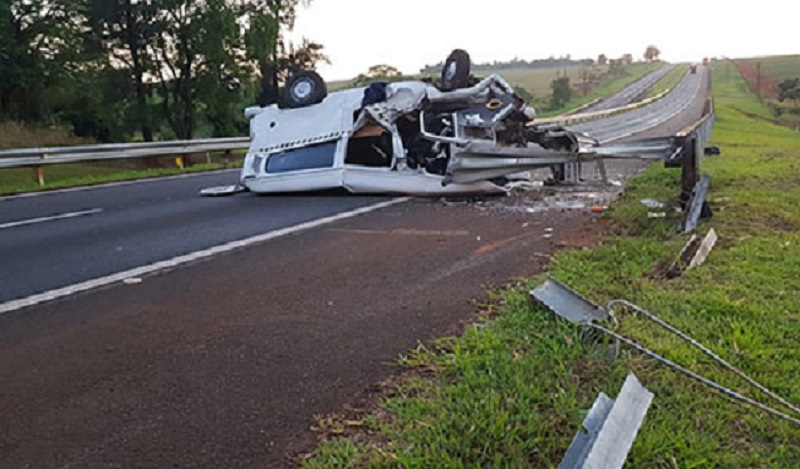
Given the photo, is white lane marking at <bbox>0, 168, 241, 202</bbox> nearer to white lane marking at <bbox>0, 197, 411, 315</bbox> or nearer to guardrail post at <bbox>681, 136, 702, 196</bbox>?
white lane marking at <bbox>0, 197, 411, 315</bbox>

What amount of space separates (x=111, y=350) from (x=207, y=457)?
1.31 m

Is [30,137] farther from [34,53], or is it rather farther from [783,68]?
[783,68]

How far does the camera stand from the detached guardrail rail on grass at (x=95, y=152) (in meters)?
11.8

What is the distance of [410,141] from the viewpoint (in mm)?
8555

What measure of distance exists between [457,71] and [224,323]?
20.5ft

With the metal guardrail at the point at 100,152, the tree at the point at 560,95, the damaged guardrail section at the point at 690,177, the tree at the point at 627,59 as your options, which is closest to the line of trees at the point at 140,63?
the metal guardrail at the point at 100,152

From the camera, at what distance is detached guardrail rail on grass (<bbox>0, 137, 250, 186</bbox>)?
11.8 m

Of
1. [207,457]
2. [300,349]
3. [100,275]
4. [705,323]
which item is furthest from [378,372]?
[100,275]

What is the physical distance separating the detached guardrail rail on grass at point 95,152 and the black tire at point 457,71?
7.65 meters

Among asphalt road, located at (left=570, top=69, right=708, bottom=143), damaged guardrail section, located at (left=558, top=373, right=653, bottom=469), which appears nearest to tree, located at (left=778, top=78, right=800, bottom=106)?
asphalt road, located at (left=570, top=69, right=708, bottom=143)

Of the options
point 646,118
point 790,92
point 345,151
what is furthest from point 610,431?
point 790,92

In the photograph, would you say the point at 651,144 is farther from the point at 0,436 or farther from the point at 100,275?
the point at 0,436

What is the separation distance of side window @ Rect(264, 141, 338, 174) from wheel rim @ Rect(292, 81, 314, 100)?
0.88 meters

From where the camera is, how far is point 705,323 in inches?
136
